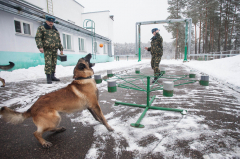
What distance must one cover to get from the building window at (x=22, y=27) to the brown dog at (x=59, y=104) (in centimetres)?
793

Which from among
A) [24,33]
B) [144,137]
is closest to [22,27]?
[24,33]

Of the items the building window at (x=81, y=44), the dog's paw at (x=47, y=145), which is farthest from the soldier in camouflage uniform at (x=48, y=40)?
the building window at (x=81, y=44)

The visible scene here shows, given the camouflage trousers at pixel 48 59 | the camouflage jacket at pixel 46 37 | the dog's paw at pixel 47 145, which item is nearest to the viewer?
the dog's paw at pixel 47 145

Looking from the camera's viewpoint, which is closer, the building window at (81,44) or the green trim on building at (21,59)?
the green trim on building at (21,59)

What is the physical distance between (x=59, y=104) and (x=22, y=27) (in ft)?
27.6

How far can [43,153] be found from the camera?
1.43 meters

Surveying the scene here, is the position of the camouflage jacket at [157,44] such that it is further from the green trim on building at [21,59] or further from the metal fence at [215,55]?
the metal fence at [215,55]

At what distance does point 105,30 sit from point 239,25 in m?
29.6

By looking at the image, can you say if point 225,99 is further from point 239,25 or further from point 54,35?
point 239,25

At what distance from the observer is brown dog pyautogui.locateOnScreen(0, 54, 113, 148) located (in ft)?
4.76

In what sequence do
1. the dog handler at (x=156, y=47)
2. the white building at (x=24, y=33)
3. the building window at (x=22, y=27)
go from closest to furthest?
the dog handler at (x=156, y=47), the white building at (x=24, y=33), the building window at (x=22, y=27)

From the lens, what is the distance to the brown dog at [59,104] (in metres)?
1.45

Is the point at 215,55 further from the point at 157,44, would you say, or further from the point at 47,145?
the point at 47,145

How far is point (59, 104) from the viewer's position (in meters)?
1.59
